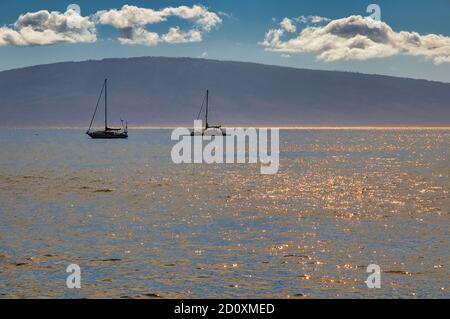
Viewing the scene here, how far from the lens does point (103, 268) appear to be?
26.9 m

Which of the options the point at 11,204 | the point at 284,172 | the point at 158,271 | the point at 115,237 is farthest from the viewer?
the point at 284,172

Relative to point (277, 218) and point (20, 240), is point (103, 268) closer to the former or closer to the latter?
point (20, 240)

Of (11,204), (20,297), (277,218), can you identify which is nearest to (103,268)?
(20,297)

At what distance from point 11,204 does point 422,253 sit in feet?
99.1

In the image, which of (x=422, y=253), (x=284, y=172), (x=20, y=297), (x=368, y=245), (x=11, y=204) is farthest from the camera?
(x=284, y=172)

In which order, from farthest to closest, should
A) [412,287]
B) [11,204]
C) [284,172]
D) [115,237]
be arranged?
[284,172] → [11,204] → [115,237] → [412,287]

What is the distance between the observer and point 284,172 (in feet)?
281

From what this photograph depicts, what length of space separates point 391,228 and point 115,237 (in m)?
14.9
